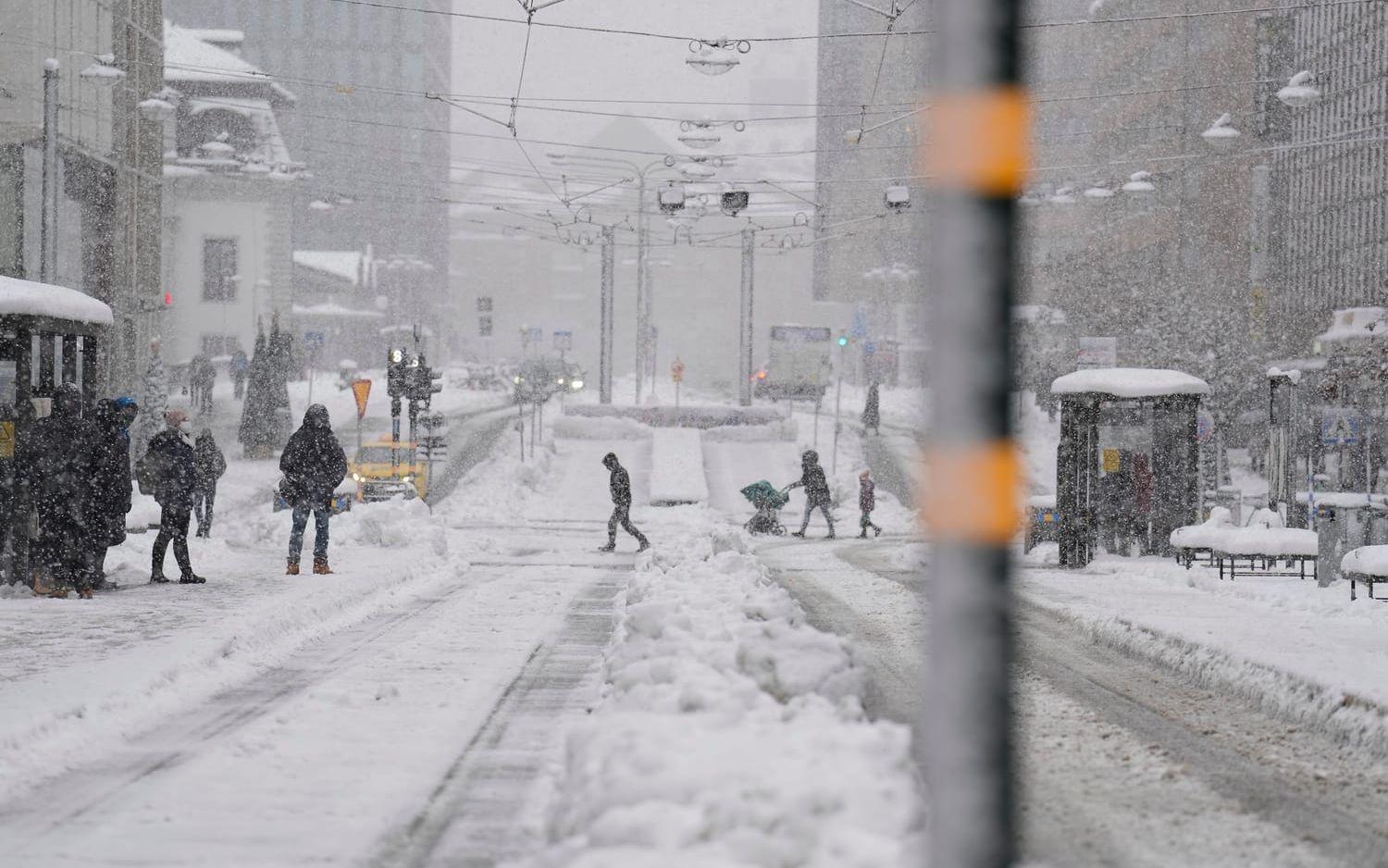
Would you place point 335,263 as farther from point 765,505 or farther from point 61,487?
point 61,487

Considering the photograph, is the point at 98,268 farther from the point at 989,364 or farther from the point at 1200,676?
the point at 989,364

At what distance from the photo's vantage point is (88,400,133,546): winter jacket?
43.8 ft

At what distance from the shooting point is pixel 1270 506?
25281 millimetres

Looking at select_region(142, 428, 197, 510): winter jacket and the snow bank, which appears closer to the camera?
select_region(142, 428, 197, 510): winter jacket

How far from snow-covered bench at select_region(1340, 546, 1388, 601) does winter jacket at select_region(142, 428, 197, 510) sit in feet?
36.2

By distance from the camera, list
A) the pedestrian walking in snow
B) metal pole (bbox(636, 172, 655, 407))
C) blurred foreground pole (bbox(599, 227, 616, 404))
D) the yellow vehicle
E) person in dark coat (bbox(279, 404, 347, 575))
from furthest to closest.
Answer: metal pole (bbox(636, 172, 655, 407)) → blurred foreground pole (bbox(599, 227, 616, 404)) → the yellow vehicle → the pedestrian walking in snow → person in dark coat (bbox(279, 404, 347, 575))

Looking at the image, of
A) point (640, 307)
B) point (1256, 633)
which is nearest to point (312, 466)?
point (1256, 633)

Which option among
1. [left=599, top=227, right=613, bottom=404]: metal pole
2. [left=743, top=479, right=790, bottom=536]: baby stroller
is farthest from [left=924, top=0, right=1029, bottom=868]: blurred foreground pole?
[left=599, top=227, right=613, bottom=404]: metal pole

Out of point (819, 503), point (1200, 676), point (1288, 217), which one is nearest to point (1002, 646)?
point (1200, 676)

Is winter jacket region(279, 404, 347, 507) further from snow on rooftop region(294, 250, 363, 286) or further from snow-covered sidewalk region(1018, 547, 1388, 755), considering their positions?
snow on rooftop region(294, 250, 363, 286)

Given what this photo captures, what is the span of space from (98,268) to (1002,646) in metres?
45.8

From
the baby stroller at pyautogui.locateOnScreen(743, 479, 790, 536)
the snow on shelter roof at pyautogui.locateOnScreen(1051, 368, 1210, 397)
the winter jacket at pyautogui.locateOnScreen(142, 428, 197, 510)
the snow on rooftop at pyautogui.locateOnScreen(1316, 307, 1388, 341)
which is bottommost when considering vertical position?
the baby stroller at pyautogui.locateOnScreen(743, 479, 790, 536)

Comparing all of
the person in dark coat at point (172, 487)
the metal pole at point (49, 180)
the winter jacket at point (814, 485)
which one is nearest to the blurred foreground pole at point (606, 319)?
the winter jacket at point (814, 485)

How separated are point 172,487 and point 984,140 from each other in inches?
537
